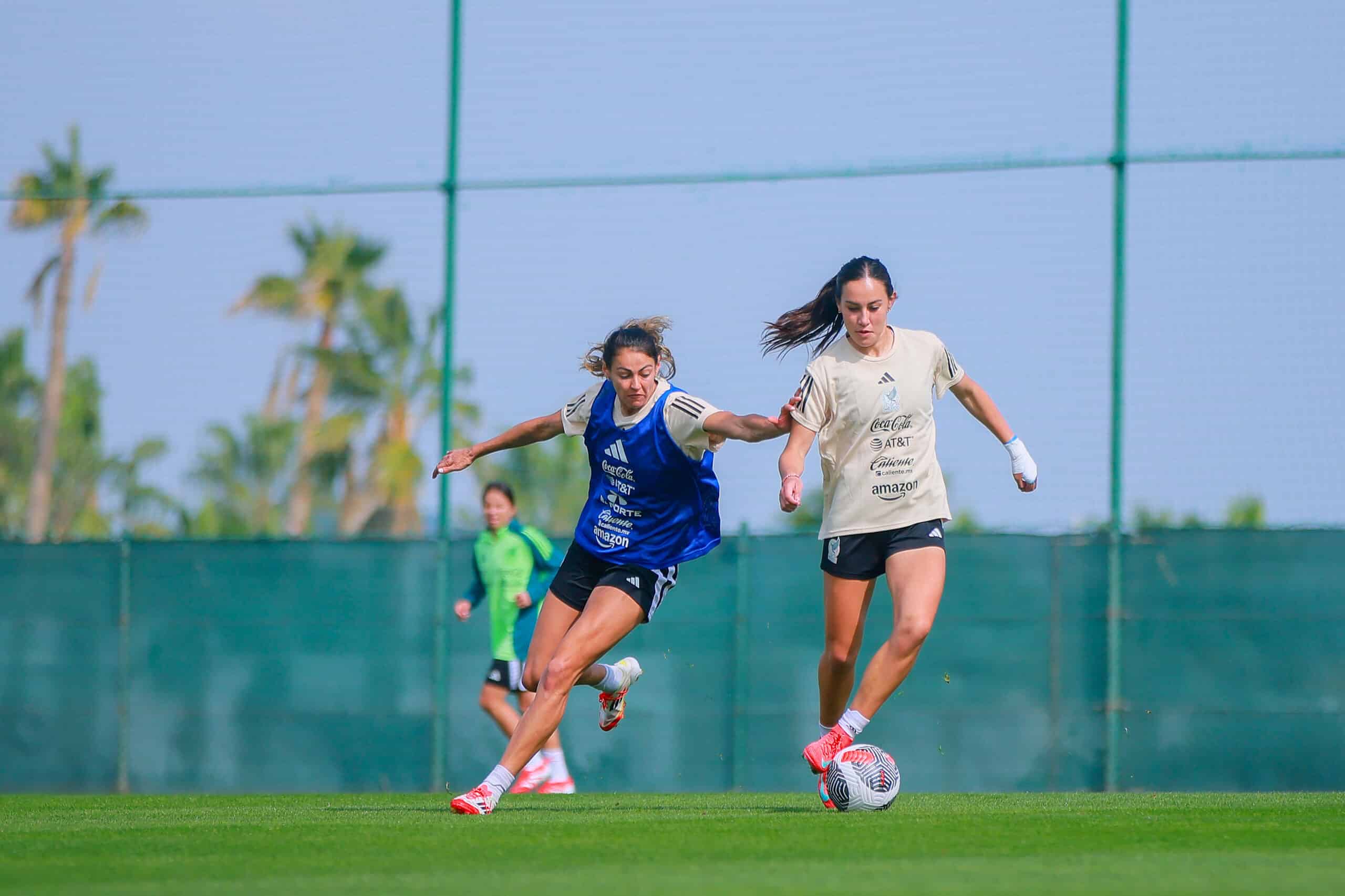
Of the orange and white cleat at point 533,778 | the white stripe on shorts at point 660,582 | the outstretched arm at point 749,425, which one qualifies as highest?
the outstretched arm at point 749,425

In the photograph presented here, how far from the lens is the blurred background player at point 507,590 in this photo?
10664mm

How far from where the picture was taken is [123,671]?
1250 cm

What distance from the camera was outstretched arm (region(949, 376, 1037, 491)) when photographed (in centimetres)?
705

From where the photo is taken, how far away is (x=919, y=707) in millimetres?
11359

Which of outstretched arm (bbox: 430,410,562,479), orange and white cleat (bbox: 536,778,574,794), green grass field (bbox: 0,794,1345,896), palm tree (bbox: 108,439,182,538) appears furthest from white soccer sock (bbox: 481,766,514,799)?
palm tree (bbox: 108,439,182,538)

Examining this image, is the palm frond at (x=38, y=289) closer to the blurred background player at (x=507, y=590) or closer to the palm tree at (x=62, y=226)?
the palm tree at (x=62, y=226)

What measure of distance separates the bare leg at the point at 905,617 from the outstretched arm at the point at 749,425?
713 mm

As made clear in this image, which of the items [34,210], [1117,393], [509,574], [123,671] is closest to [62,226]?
[34,210]

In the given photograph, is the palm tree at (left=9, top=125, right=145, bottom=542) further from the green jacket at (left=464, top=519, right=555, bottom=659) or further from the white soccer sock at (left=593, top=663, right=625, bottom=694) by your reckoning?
the white soccer sock at (left=593, top=663, right=625, bottom=694)

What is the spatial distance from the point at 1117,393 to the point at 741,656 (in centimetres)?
305

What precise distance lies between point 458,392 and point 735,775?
5250 mm

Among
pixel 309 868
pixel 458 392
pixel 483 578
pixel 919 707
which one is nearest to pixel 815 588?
pixel 919 707

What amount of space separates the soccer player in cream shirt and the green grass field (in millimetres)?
594

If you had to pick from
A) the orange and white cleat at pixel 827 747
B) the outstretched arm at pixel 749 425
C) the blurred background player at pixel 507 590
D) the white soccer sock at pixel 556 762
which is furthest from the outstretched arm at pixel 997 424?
the white soccer sock at pixel 556 762
